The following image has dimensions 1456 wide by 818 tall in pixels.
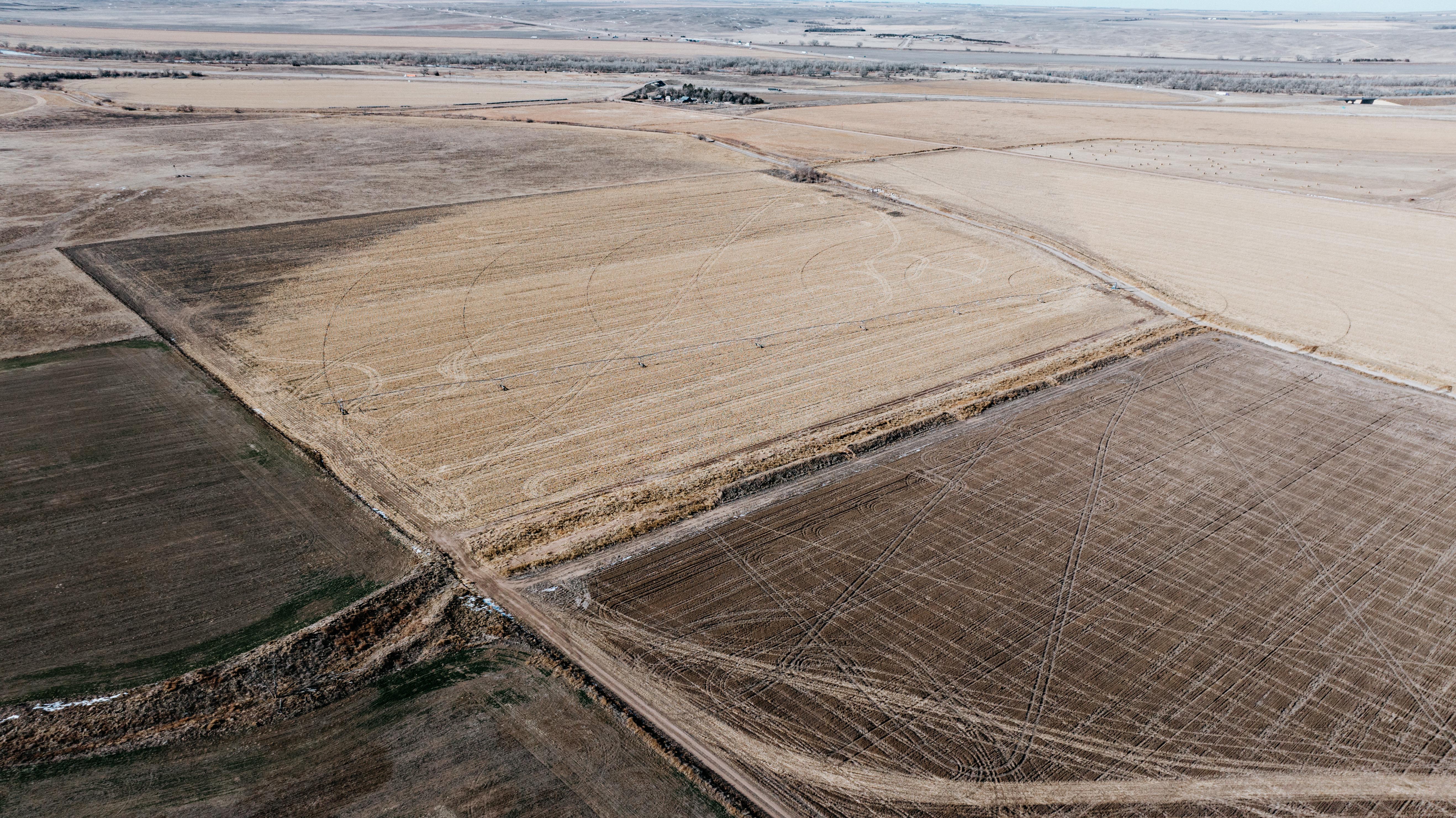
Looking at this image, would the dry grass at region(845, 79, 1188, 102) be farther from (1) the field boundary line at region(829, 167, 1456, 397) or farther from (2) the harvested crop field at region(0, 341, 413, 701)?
(2) the harvested crop field at region(0, 341, 413, 701)

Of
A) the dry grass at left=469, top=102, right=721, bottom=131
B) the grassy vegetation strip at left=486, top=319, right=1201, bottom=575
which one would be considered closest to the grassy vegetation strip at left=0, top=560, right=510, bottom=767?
the grassy vegetation strip at left=486, top=319, right=1201, bottom=575

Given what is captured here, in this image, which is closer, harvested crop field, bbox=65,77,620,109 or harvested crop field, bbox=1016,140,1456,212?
harvested crop field, bbox=1016,140,1456,212

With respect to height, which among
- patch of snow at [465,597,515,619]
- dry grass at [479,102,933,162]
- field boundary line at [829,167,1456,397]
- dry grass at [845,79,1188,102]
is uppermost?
dry grass at [845,79,1188,102]

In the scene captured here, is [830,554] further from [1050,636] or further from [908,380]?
[908,380]

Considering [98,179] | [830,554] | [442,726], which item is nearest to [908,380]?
[830,554]

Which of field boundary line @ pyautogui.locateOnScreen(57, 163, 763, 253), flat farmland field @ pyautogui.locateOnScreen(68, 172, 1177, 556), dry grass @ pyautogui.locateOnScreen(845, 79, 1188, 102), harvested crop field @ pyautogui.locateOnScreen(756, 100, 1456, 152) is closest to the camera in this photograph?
flat farmland field @ pyautogui.locateOnScreen(68, 172, 1177, 556)

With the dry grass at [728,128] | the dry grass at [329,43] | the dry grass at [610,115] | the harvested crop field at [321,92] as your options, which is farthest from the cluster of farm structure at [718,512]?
the dry grass at [329,43]

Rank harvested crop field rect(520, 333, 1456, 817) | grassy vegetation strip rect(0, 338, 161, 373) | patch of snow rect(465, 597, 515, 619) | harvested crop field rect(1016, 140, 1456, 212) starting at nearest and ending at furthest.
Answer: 1. harvested crop field rect(520, 333, 1456, 817)
2. patch of snow rect(465, 597, 515, 619)
3. grassy vegetation strip rect(0, 338, 161, 373)
4. harvested crop field rect(1016, 140, 1456, 212)
